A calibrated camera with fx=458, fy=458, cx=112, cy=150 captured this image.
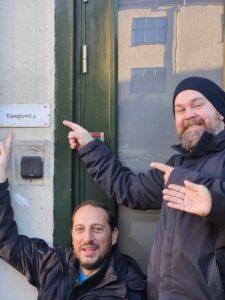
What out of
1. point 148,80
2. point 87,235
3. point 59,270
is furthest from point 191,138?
point 59,270

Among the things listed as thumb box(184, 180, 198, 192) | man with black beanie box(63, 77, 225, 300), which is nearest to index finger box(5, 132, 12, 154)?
man with black beanie box(63, 77, 225, 300)

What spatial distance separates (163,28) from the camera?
2.55m

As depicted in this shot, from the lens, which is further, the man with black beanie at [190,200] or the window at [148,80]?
the window at [148,80]

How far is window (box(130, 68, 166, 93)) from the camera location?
8.33 ft

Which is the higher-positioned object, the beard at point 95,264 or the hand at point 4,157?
the hand at point 4,157

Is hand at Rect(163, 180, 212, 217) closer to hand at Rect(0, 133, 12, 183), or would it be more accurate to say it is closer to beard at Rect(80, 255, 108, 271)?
beard at Rect(80, 255, 108, 271)

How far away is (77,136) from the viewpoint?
2.46 meters

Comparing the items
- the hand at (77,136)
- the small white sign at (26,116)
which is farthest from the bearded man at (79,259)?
the hand at (77,136)

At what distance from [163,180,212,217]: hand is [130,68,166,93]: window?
0.80 meters

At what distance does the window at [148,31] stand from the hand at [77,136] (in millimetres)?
572

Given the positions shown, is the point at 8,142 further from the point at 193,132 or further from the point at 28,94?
the point at 193,132

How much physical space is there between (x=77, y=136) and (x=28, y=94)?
388mm

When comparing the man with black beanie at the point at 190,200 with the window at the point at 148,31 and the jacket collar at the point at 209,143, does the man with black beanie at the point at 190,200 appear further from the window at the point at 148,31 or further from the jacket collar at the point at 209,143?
the window at the point at 148,31

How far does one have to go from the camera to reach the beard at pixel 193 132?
81.3 inches
